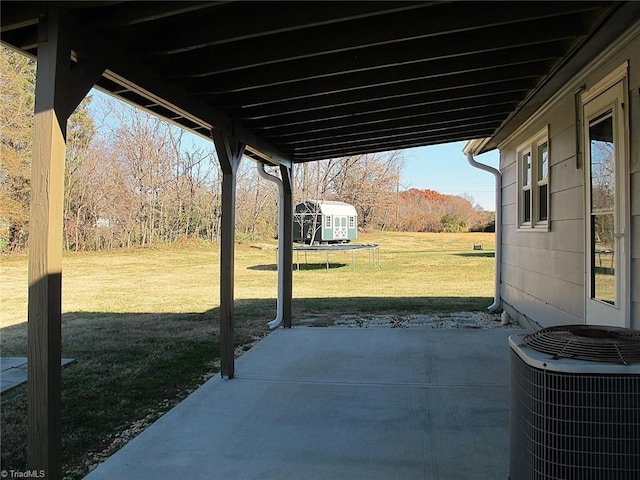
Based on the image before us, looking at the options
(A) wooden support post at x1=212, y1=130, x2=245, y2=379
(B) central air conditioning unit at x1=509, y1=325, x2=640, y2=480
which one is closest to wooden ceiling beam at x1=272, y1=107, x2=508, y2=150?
(A) wooden support post at x1=212, y1=130, x2=245, y2=379

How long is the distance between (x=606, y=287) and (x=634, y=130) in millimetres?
1151

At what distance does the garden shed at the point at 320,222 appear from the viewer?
60.1 feet

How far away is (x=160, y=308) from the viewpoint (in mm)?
8656

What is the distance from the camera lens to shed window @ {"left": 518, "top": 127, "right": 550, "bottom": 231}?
530cm

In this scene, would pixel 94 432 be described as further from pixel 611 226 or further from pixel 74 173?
pixel 74 173

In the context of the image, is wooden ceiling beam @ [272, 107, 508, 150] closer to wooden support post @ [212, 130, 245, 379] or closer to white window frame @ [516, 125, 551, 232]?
white window frame @ [516, 125, 551, 232]

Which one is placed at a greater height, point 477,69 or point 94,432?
point 477,69

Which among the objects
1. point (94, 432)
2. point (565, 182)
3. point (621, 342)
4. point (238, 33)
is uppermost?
point (238, 33)

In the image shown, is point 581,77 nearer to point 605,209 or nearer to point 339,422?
point 605,209

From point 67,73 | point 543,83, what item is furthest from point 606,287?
point 67,73

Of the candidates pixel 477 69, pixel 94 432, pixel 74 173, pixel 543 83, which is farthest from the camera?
pixel 74 173

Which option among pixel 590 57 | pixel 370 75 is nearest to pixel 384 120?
pixel 370 75

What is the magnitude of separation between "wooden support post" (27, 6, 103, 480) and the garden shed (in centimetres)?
1612

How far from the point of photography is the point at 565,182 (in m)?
4.44
